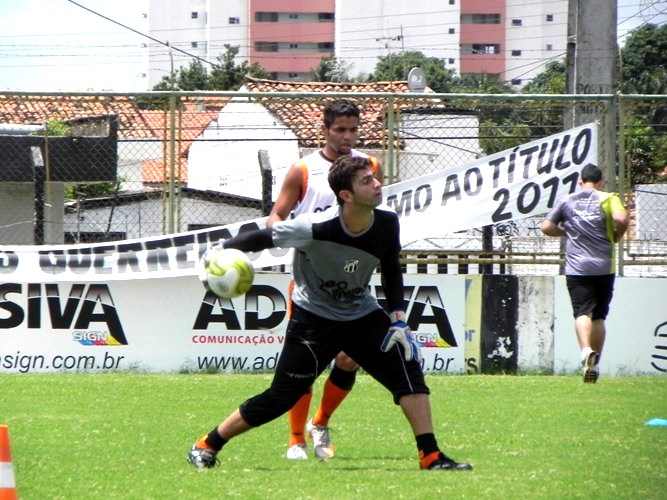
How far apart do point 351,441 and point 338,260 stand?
74.7 inches

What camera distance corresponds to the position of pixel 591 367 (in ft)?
37.1

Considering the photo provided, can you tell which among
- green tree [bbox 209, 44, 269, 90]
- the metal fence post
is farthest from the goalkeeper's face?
green tree [bbox 209, 44, 269, 90]

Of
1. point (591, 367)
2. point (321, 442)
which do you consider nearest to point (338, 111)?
point (321, 442)

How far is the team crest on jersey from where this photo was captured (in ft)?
21.1

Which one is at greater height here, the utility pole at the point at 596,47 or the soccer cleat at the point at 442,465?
the utility pole at the point at 596,47

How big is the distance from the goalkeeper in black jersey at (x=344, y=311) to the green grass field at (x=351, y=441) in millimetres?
298

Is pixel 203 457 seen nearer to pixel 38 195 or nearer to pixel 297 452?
pixel 297 452

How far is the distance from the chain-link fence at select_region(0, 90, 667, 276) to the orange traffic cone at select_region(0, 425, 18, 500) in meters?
7.38

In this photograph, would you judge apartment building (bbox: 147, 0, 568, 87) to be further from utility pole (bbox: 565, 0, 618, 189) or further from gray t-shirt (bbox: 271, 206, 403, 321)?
gray t-shirt (bbox: 271, 206, 403, 321)

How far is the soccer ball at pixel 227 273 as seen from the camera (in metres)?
6.26

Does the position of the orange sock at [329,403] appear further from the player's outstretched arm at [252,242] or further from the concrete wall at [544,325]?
the concrete wall at [544,325]

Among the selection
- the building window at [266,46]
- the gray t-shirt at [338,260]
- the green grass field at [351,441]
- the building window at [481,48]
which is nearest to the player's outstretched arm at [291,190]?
the gray t-shirt at [338,260]

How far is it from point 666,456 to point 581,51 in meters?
7.95

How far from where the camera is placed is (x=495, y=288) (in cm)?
1263
